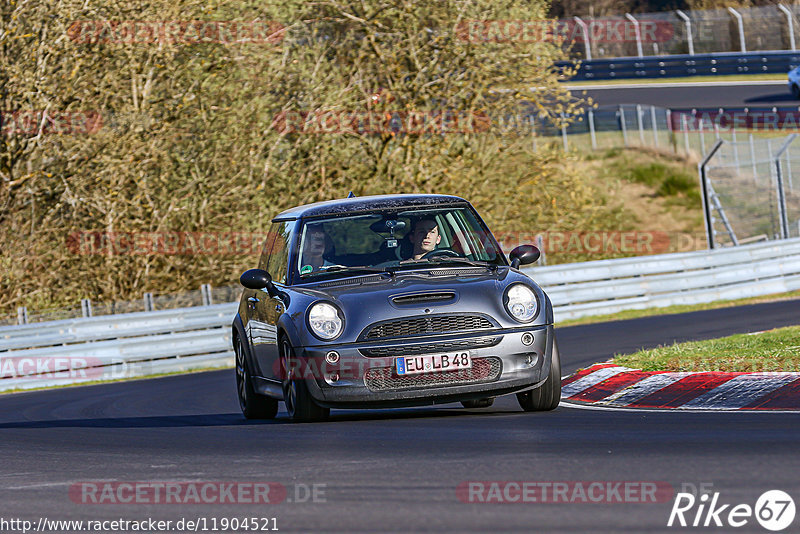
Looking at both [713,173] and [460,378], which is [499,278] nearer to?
[460,378]

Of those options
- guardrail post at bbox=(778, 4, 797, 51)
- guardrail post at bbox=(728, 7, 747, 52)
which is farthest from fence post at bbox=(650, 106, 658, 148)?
guardrail post at bbox=(728, 7, 747, 52)

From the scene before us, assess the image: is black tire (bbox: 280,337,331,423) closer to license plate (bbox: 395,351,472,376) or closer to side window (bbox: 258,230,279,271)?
license plate (bbox: 395,351,472,376)

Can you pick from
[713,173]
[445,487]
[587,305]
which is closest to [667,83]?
[713,173]

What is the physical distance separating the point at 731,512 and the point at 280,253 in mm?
5674

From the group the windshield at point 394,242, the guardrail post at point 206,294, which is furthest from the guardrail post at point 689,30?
the windshield at point 394,242

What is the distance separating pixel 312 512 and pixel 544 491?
1006mm

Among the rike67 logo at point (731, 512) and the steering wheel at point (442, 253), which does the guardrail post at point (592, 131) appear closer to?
the steering wheel at point (442, 253)

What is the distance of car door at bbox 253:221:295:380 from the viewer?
9.51m

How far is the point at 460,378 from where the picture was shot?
8609 mm

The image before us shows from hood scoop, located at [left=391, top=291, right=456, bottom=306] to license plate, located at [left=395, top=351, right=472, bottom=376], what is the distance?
1.15 ft

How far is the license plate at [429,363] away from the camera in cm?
853

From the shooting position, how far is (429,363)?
8.55 meters

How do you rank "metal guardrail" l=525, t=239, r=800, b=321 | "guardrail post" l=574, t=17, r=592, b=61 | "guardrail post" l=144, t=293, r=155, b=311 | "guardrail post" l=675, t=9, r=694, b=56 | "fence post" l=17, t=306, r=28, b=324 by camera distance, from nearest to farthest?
"fence post" l=17, t=306, r=28, b=324
"guardrail post" l=144, t=293, r=155, b=311
"metal guardrail" l=525, t=239, r=800, b=321
"guardrail post" l=675, t=9, r=694, b=56
"guardrail post" l=574, t=17, r=592, b=61

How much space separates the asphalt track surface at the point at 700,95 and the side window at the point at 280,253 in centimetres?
3877
